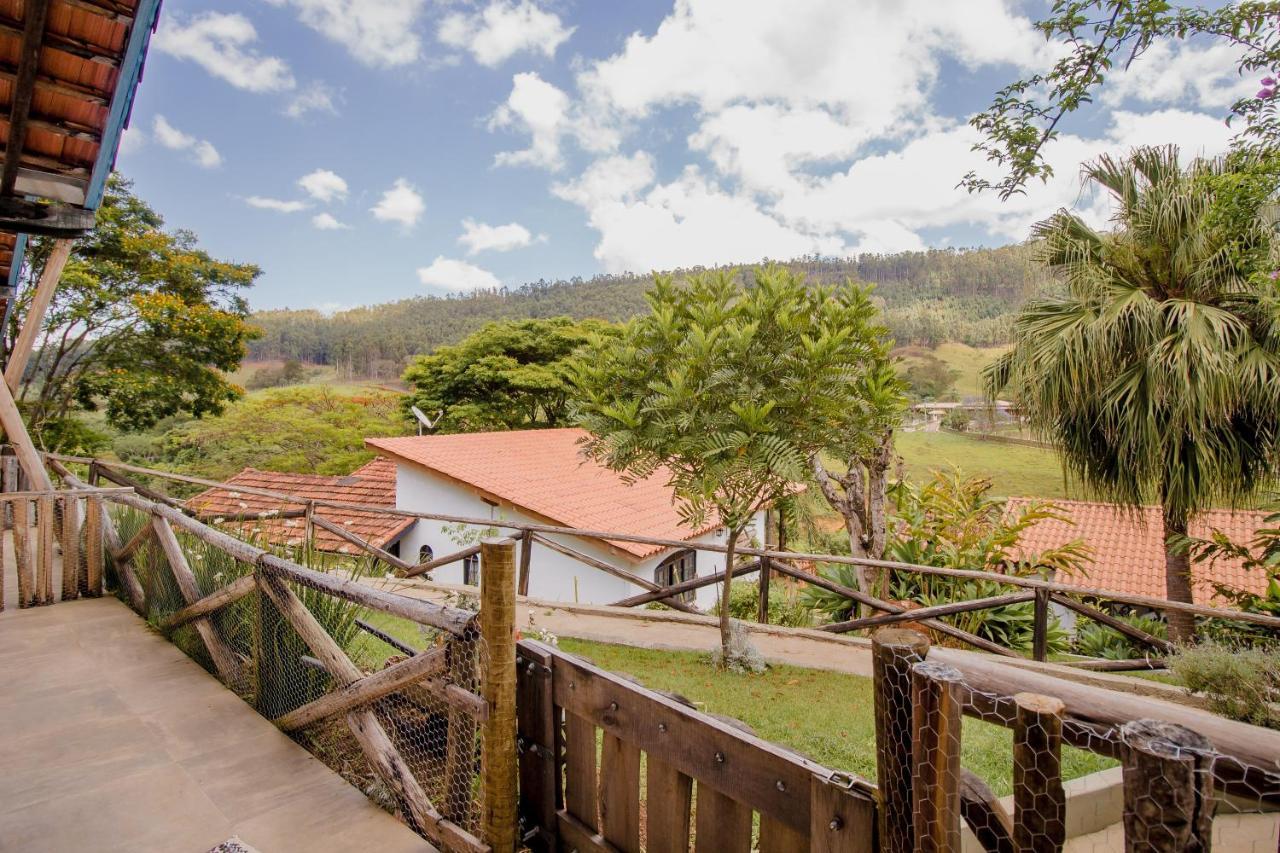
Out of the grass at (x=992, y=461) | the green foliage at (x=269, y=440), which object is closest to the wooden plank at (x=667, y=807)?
the green foliage at (x=269, y=440)

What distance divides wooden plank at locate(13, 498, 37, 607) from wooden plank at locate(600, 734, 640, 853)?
19.1ft

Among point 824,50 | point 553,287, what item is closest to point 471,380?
point 824,50

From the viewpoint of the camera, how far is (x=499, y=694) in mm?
2414

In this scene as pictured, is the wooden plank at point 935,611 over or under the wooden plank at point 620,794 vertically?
under

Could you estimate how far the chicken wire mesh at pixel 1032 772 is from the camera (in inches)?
42.1

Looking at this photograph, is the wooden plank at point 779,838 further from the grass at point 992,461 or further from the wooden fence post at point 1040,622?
the grass at point 992,461

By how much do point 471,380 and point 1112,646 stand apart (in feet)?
75.2

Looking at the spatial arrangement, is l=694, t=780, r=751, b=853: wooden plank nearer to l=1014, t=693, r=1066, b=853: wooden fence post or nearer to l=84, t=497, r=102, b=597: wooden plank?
l=1014, t=693, r=1066, b=853: wooden fence post

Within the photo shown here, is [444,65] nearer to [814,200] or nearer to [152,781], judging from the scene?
[814,200]

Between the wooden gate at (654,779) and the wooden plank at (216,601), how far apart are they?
1.96 meters

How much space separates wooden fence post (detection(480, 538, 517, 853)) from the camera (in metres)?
2.38

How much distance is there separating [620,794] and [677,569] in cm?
1151

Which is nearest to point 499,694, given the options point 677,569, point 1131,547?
point 677,569

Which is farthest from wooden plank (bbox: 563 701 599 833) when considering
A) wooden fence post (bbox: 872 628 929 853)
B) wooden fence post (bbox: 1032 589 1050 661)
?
wooden fence post (bbox: 1032 589 1050 661)
